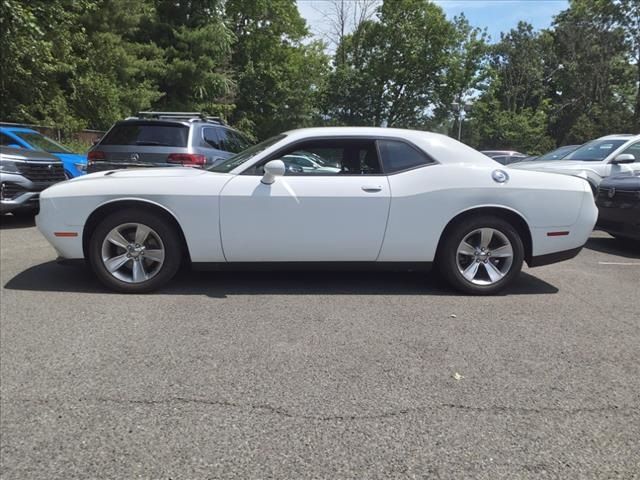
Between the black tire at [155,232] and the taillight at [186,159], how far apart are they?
368cm

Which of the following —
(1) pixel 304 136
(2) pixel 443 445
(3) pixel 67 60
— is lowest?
(2) pixel 443 445

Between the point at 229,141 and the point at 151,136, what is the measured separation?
1.68 metres

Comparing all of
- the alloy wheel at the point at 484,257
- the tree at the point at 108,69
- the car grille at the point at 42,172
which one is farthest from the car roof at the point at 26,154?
the tree at the point at 108,69

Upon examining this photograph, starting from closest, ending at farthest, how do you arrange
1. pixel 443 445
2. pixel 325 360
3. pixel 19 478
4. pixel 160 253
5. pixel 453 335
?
pixel 19 478 → pixel 443 445 → pixel 325 360 → pixel 453 335 → pixel 160 253

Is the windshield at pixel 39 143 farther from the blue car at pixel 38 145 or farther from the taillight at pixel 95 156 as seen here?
the taillight at pixel 95 156

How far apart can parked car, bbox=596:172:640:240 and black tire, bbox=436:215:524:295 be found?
9.58 feet

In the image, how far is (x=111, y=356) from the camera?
327 cm

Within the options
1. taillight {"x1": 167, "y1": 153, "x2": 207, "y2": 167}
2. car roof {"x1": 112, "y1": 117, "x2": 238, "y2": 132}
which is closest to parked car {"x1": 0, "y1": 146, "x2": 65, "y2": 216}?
car roof {"x1": 112, "y1": 117, "x2": 238, "y2": 132}

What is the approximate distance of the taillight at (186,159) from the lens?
26.2ft

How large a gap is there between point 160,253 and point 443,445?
Result: 3.02 m

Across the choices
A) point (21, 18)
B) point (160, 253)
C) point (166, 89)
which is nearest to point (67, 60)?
point (21, 18)

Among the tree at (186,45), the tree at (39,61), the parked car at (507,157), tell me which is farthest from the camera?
the tree at (186,45)

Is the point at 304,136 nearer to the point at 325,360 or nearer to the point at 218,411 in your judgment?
the point at 325,360

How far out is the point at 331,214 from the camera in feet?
14.6
